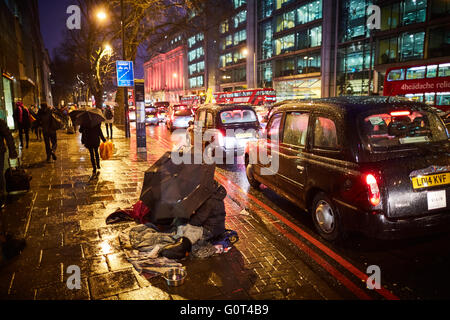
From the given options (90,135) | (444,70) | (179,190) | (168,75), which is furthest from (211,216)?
(168,75)

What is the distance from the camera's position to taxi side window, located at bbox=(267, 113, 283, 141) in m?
6.10

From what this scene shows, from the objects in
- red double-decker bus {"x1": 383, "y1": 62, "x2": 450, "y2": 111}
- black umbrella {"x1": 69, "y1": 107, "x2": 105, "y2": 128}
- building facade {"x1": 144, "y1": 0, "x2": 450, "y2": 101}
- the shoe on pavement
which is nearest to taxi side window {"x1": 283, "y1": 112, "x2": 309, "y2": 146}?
the shoe on pavement

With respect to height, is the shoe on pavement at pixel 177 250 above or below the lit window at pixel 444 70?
below

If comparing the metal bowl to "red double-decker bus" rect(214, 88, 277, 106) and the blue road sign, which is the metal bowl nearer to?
the blue road sign

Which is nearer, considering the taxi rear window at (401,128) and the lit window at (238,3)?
the taxi rear window at (401,128)

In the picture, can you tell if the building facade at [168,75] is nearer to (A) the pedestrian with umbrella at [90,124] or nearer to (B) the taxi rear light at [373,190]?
(A) the pedestrian with umbrella at [90,124]

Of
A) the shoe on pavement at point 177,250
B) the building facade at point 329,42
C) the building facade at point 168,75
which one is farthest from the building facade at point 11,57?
the building facade at point 168,75

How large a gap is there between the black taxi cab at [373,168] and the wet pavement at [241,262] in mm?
403

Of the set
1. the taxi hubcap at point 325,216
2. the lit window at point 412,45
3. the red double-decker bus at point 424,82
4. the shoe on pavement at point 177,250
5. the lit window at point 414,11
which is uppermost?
the lit window at point 414,11

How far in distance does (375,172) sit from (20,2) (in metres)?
34.9

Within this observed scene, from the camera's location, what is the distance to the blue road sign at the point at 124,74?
1461 cm

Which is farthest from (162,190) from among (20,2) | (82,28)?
(20,2)
